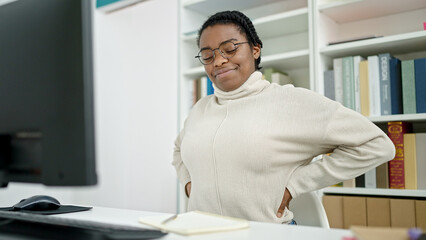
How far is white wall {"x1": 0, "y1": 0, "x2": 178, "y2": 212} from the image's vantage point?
321 centimetres

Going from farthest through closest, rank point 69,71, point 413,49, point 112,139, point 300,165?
point 112,139 < point 413,49 < point 300,165 < point 69,71

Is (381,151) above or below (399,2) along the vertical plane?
below

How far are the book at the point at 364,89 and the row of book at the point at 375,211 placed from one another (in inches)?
16.3

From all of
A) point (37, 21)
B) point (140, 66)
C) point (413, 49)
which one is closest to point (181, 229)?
point (37, 21)

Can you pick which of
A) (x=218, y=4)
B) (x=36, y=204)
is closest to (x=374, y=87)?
(x=218, y=4)

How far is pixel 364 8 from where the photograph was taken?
2.15 m

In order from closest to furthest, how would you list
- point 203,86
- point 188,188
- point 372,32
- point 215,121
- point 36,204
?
point 36,204 < point 215,121 < point 188,188 < point 372,32 < point 203,86

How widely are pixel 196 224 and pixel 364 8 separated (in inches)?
68.4

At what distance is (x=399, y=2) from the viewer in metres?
2.08

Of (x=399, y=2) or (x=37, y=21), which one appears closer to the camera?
(x=37, y=21)

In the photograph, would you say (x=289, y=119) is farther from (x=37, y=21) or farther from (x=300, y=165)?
(x=37, y=21)

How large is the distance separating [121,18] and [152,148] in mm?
1191

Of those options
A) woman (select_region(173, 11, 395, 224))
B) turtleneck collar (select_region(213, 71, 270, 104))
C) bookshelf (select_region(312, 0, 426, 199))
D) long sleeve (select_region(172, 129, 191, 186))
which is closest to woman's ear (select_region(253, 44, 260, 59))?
turtleneck collar (select_region(213, 71, 270, 104))

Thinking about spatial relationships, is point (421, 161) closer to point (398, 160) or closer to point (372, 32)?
point (398, 160)
